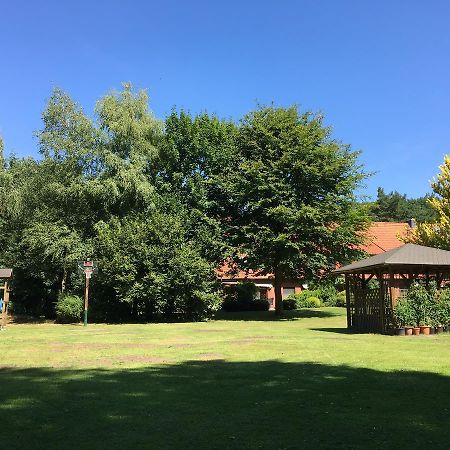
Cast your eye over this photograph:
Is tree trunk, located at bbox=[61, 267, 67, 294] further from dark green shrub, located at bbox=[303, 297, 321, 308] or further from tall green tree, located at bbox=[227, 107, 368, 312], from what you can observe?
dark green shrub, located at bbox=[303, 297, 321, 308]

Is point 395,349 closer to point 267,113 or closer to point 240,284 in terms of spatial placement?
point 267,113

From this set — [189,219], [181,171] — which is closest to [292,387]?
[189,219]

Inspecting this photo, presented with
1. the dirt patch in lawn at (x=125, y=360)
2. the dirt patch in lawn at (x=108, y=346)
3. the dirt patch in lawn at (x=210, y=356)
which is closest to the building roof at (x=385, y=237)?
the dirt patch in lawn at (x=108, y=346)

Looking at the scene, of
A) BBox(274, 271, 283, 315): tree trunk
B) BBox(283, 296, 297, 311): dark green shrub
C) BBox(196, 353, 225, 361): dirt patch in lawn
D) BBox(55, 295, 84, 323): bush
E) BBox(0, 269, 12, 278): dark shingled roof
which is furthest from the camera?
BBox(283, 296, 297, 311): dark green shrub

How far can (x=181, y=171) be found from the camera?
34969 mm

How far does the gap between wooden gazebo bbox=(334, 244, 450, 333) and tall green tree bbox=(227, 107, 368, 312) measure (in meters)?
8.67

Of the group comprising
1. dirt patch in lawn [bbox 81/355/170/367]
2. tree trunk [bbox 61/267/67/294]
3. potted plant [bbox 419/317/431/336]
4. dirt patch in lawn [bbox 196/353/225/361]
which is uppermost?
tree trunk [bbox 61/267/67/294]

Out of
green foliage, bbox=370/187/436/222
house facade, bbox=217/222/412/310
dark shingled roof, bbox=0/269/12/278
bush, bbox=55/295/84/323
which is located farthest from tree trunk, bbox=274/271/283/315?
green foliage, bbox=370/187/436/222

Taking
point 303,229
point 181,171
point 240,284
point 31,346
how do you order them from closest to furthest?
point 31,346, point 303,229, point 181,171, point 240,284

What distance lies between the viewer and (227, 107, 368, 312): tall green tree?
30.8m

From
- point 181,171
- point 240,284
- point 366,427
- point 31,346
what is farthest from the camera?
point 240,284

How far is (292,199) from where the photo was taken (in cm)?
3091

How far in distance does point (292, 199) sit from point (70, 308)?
14820 mm

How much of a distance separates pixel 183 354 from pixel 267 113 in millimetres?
23797
